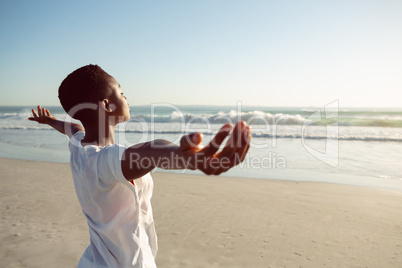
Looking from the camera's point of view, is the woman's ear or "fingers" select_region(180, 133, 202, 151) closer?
"fingers" select_region(180, 133, 202, 151)

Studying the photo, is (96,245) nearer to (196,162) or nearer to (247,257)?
(196,162)

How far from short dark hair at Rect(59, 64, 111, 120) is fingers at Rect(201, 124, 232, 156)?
681 millimetres

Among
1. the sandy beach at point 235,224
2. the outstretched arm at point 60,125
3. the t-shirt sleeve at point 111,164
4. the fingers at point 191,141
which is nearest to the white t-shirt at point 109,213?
the t-shirt sleeve at point 111,164

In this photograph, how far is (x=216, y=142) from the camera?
2.69ft

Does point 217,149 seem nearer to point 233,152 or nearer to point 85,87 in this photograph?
point 233,152

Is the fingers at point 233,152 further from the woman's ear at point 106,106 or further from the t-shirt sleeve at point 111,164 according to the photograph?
the woman's ear at point 106,106

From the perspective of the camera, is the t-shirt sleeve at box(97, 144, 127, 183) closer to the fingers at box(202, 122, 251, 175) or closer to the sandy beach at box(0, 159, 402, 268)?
the fingers at box(202, 122, 251, 175)

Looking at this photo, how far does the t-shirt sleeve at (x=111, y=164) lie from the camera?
100cm

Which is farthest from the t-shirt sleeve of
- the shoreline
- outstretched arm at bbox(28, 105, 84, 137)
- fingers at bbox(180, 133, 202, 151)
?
the shoreline

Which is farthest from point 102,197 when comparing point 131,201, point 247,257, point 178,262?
point 247,257

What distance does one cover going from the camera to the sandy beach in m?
3.77

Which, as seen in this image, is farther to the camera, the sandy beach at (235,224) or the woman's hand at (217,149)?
the sandy beach at (235,224)

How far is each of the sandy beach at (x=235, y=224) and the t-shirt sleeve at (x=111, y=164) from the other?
2.90 m

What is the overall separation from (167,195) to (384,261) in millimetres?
3832
